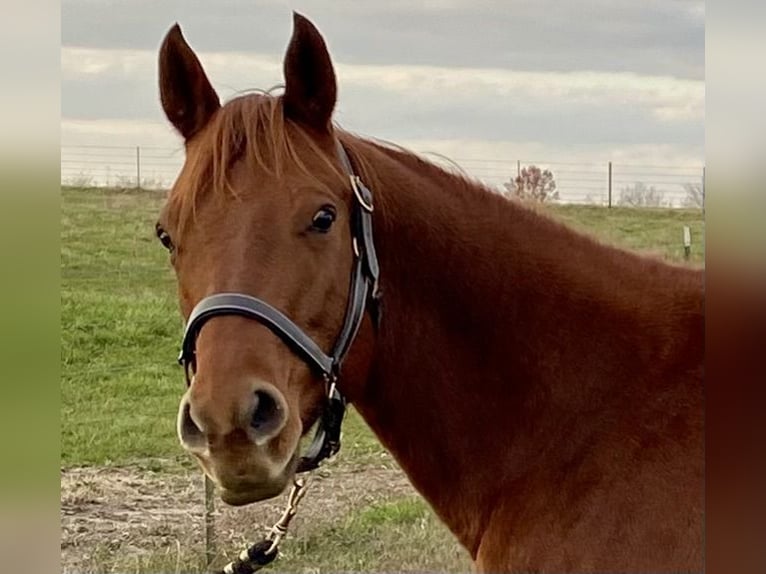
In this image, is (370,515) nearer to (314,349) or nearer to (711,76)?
(314,349)

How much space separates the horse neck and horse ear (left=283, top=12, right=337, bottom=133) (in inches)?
6.8

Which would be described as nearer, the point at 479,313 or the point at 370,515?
the point at 479,313

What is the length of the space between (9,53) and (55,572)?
553mm

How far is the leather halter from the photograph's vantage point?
1539mm

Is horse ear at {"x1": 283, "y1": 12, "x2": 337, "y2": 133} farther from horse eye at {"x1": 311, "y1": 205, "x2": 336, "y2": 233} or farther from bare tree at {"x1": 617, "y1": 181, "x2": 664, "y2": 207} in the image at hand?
bare tree at {"x1": 617, "y1": 181, "x2": 664, "y2": 207}

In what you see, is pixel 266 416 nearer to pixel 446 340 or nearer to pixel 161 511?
pixel 446 340

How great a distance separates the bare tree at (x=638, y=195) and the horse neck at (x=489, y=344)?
370cm

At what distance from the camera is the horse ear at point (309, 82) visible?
1679 mm

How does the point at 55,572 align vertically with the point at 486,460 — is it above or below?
above

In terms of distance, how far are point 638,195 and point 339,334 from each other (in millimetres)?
4303

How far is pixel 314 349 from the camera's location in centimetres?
157

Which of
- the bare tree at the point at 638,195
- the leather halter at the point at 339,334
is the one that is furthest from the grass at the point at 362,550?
the bare tree at the point at 638,195

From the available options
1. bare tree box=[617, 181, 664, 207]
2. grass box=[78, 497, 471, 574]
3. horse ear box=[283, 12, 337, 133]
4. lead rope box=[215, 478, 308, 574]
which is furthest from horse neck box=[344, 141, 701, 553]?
bare tree box=[617, 181, 664, 207]

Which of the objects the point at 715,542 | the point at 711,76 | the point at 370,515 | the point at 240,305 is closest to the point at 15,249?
the point at 240,305
